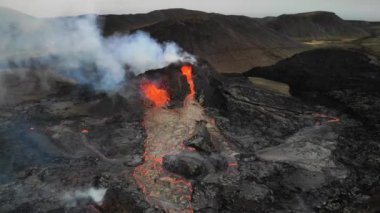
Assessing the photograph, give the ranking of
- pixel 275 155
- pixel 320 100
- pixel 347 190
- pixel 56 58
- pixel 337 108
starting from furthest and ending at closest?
pixel 56 58 < pixel 320 100 < pixel 337 108 < pixel 275 155 < pixel 347 190

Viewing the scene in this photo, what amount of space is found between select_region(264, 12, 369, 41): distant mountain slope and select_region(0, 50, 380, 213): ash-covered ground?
81.3 metres

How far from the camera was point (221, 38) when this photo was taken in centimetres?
5938

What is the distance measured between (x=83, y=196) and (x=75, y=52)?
30.4m

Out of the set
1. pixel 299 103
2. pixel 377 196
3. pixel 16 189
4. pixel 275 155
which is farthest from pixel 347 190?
pixel 16 189

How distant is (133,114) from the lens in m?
26.0

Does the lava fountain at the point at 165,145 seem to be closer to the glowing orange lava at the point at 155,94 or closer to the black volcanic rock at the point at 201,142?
the glowing orange lava at the point at 155,94

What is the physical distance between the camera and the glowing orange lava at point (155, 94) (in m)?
27.9

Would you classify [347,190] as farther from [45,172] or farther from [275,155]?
[45,172]

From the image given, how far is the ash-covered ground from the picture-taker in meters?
16.5

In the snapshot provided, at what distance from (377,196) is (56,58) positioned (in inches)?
1437

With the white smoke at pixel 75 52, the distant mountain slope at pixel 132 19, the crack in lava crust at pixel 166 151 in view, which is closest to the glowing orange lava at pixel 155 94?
the crack in lava crust at pixel 166 151

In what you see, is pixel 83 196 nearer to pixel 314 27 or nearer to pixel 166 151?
pixel 166 151

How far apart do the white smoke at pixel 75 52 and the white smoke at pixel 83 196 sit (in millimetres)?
14344

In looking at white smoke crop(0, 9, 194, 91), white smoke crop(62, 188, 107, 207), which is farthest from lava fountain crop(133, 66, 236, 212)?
white smoke crop(0, 9, 194, 91)
